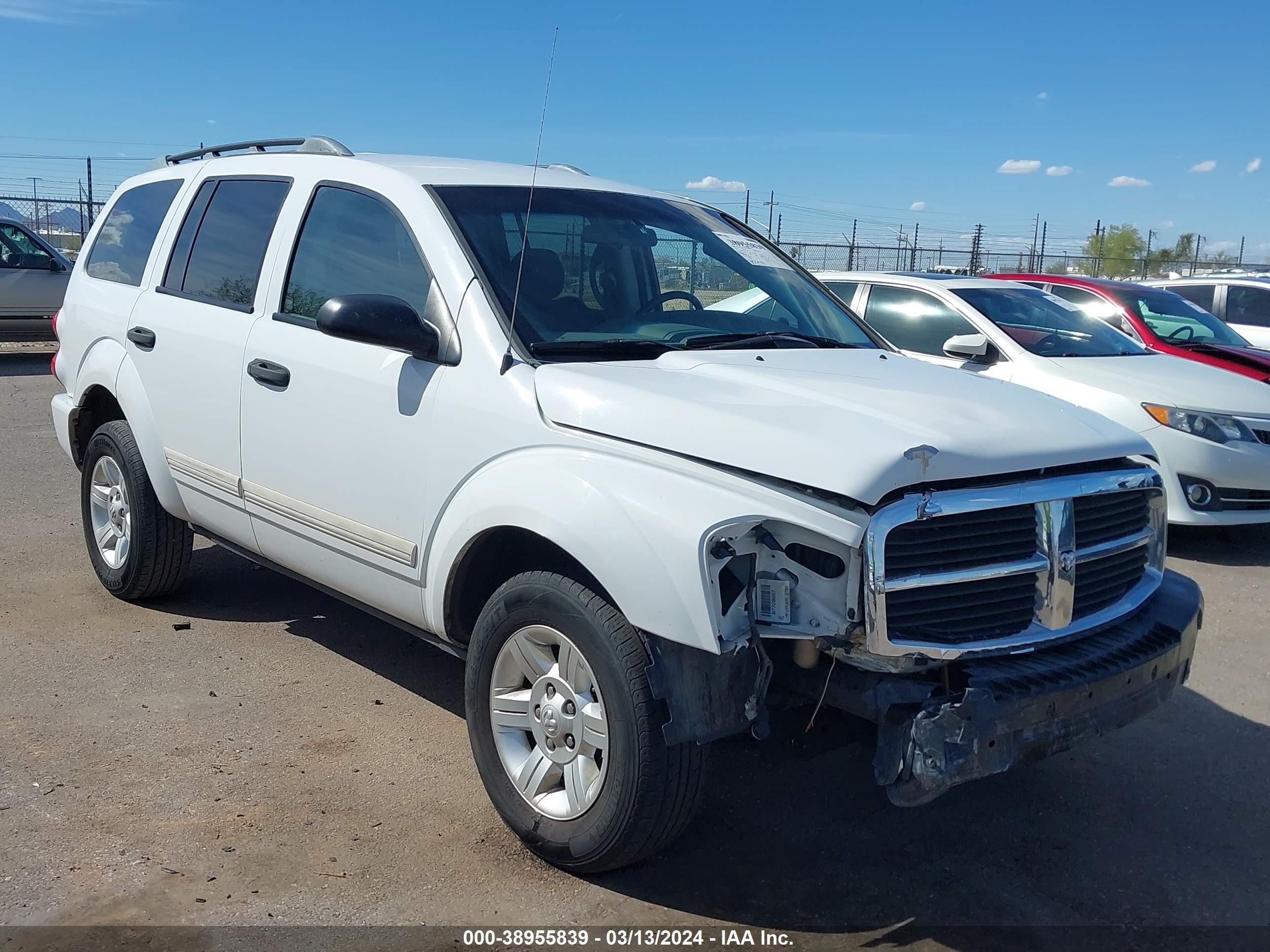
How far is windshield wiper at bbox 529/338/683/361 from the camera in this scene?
356cm

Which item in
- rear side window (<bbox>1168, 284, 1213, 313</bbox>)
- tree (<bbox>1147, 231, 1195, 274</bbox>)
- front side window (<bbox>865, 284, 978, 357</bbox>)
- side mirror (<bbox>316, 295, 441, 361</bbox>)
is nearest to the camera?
side mirror (<bbox>316, 295, 441, 361</bbox>)

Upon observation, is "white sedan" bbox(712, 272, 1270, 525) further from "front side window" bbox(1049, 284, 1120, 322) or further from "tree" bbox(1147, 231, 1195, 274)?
"tree" bbox(1147, 231, 1195, 274)

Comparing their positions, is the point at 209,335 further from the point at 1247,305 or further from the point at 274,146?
the point at 1247,305

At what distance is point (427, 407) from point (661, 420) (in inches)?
35.9

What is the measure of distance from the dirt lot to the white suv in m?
0.34

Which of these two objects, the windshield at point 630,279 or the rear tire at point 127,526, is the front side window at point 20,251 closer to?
the rear tire at point 127,526

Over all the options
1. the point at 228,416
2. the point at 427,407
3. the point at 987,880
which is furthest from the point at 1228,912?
the point at 228,416

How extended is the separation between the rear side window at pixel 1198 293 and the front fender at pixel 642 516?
12.6 meters

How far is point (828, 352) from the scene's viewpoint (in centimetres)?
Answer: 400

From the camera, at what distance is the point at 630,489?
9.98 feet

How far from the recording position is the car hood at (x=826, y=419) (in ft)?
9.37

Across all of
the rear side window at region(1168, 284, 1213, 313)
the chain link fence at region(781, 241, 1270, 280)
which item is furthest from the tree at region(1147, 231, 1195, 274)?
the rear side window at region(1168, 284, 1213, 313)

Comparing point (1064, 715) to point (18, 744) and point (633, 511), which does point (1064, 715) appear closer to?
point (633, 511)

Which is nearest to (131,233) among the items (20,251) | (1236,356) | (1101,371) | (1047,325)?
(1101,371)
